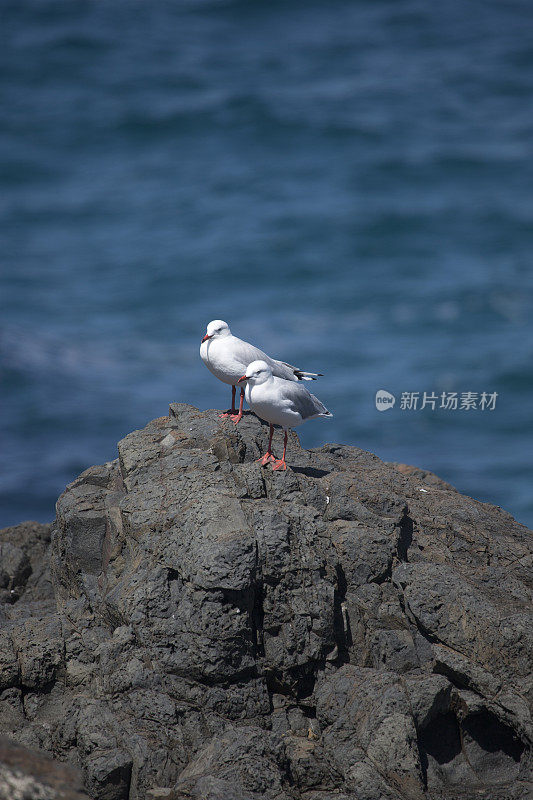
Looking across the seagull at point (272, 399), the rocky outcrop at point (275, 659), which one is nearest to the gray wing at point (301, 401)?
the seagull at point (272, 399)

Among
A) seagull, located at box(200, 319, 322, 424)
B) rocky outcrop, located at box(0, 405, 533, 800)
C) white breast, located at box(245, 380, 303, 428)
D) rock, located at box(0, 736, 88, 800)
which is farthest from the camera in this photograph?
seagull, located at box(200, 319, 322, 424)

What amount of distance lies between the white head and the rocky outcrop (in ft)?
3.03

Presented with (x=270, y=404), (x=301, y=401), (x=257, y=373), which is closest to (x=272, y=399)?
(x=270, y=404)

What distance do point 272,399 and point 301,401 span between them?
54 cm

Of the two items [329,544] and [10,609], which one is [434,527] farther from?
[10,609]

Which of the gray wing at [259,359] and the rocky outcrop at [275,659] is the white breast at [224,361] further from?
the rocky outcrop at [275,659]

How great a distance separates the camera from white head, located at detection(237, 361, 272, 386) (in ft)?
27.6

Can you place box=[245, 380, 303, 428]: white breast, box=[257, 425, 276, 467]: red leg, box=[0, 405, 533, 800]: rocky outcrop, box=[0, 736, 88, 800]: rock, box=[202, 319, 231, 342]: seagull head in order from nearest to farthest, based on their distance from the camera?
box=[0, 736, 88, 800]: rock, box=[0, 405, 533, 800]: rocky outcrop, box=[245, 380, 303, 428]: white breast, box=[257, 425, 276, 467]: red leg, box=[202, 319, 231, 342]: seagull head

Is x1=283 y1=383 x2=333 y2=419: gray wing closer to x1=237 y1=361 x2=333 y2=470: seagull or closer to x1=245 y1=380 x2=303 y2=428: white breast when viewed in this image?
x1=237 y1=361 x2=333 y2=470: seagull

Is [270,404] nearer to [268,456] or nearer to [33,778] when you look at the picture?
[268,456]

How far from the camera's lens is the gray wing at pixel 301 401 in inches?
333

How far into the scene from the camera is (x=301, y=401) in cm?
869

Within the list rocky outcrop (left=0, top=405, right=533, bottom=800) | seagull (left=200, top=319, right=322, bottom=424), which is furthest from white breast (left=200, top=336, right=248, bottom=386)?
rocky outcrop (left=0, top=405, right=533, bottom=800)

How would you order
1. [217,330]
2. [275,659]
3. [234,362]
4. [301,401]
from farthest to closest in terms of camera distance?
1. [217,330]
2. [234,362]
3. [301,401]
4. [275,659]
